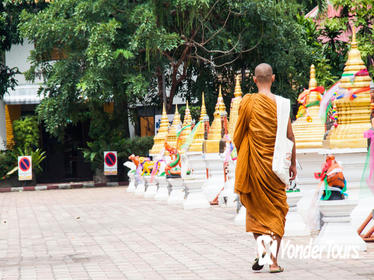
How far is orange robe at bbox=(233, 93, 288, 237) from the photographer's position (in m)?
6.36

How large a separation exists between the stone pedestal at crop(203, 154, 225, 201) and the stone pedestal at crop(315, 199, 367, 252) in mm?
6831

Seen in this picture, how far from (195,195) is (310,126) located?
440cm

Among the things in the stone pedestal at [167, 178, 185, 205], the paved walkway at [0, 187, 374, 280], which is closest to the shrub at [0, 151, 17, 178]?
the stone pedestal at [167, 178, 185, 205]

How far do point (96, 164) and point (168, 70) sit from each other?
479 centimetres

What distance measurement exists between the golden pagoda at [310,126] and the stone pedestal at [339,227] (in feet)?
6.71

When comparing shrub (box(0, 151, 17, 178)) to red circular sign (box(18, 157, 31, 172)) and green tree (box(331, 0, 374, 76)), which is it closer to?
red circular sign (box(18, 157, 31, 172))

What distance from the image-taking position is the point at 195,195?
1353 centimetres

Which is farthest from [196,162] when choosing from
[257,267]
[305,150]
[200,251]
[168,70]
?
[168,70]

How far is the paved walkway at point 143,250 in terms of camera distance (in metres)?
6.50

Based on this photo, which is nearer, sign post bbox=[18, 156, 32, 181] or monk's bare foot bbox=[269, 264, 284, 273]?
monk's bare foot bbox=[269, 264, 284, 273]

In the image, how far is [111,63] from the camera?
74.9 ft

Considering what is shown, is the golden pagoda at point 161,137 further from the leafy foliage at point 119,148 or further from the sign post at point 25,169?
the sign post at point 25,169

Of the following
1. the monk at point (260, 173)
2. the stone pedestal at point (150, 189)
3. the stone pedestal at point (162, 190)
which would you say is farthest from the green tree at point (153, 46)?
the monk at point (260, 173)

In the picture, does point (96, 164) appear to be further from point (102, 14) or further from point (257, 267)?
point (257, 267)
